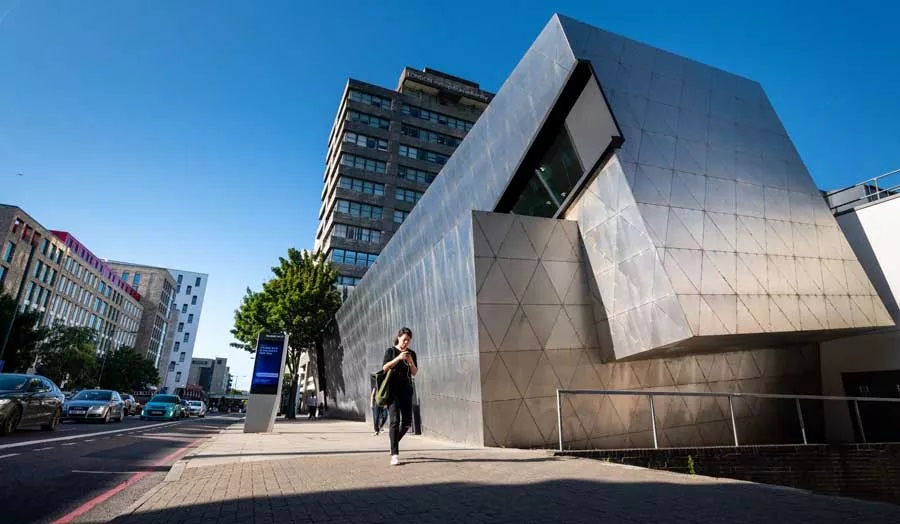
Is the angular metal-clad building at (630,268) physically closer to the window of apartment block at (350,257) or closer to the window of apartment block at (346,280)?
the window of apartment block at (346,280)

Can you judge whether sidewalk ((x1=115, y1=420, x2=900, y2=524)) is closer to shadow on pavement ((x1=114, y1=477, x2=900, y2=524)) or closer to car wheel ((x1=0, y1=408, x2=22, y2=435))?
shadow on pavement ((x1=114, y1=477, x2=900, y2=524))

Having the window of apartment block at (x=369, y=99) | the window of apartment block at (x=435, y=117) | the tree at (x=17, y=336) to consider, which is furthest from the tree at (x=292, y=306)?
the window of apartment block at (x=435, y=117)

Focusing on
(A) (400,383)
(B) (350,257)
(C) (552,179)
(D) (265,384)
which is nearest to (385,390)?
(A) (400,383)

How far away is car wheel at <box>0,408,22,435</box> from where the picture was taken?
917cm

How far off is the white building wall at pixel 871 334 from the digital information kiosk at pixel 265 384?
1835 cm

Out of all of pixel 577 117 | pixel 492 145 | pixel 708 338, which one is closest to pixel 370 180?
pixel 492 145

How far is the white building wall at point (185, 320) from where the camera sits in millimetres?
106375

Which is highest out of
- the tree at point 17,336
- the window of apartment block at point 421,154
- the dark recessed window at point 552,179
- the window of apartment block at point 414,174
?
the window of apartment block at point 421,154

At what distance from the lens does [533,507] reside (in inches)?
134

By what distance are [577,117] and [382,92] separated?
5137 centimetres

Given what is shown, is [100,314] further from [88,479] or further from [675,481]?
[675,481]

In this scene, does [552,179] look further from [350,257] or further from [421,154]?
[421,154]

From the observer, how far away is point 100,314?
6819 centimetres

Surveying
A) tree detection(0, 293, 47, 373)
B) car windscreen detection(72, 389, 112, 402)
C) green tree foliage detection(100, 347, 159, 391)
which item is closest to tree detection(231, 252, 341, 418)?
car windscreen detection(72, 389, 112, 402)
